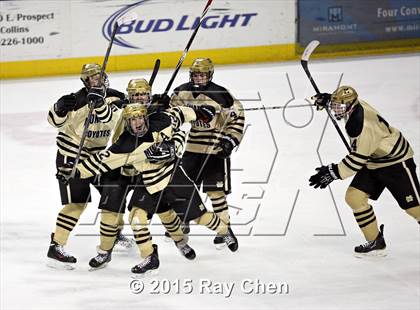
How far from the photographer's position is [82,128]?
17.9ft

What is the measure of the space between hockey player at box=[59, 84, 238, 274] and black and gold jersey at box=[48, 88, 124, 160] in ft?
0.83

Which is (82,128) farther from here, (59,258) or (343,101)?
(343,101)

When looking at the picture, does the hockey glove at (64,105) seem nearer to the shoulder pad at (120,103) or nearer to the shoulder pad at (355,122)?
the shoulder pad at (120,103)

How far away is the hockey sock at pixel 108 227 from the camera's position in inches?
209

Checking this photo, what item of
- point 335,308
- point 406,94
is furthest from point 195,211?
point 406,94

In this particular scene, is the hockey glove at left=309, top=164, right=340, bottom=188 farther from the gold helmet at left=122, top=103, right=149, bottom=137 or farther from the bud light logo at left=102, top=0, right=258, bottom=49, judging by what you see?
the bud light logo at left=102, top=0, right=258, bottom=49

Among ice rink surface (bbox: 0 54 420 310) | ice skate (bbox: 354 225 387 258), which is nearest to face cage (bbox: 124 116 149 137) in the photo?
ice rink surface (bbox: 0 54 420 310)

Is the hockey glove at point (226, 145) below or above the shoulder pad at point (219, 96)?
below

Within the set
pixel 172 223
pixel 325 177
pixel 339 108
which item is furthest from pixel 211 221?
pixel 339 108

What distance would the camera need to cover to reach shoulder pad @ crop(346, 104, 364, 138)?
5.19m

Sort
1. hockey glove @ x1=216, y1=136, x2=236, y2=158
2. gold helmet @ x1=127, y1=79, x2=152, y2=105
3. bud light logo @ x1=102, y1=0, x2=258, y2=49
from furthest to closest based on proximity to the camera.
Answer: bud light logo @ x1=102, y1=0, x2=258, y2=49 < hockey glove @ x1=216, y1=136, x2=236, y2=158 < gold helmet @ x1=127, y1=79, x2=152, y2=105

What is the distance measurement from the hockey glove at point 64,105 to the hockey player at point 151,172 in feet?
1.01

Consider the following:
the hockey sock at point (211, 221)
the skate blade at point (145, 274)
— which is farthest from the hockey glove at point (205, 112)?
the skate blade at point (145, 274)

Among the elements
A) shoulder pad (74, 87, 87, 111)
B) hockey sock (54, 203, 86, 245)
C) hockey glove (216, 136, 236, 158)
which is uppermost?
shoulder pad (74, 87, 87, 111)
